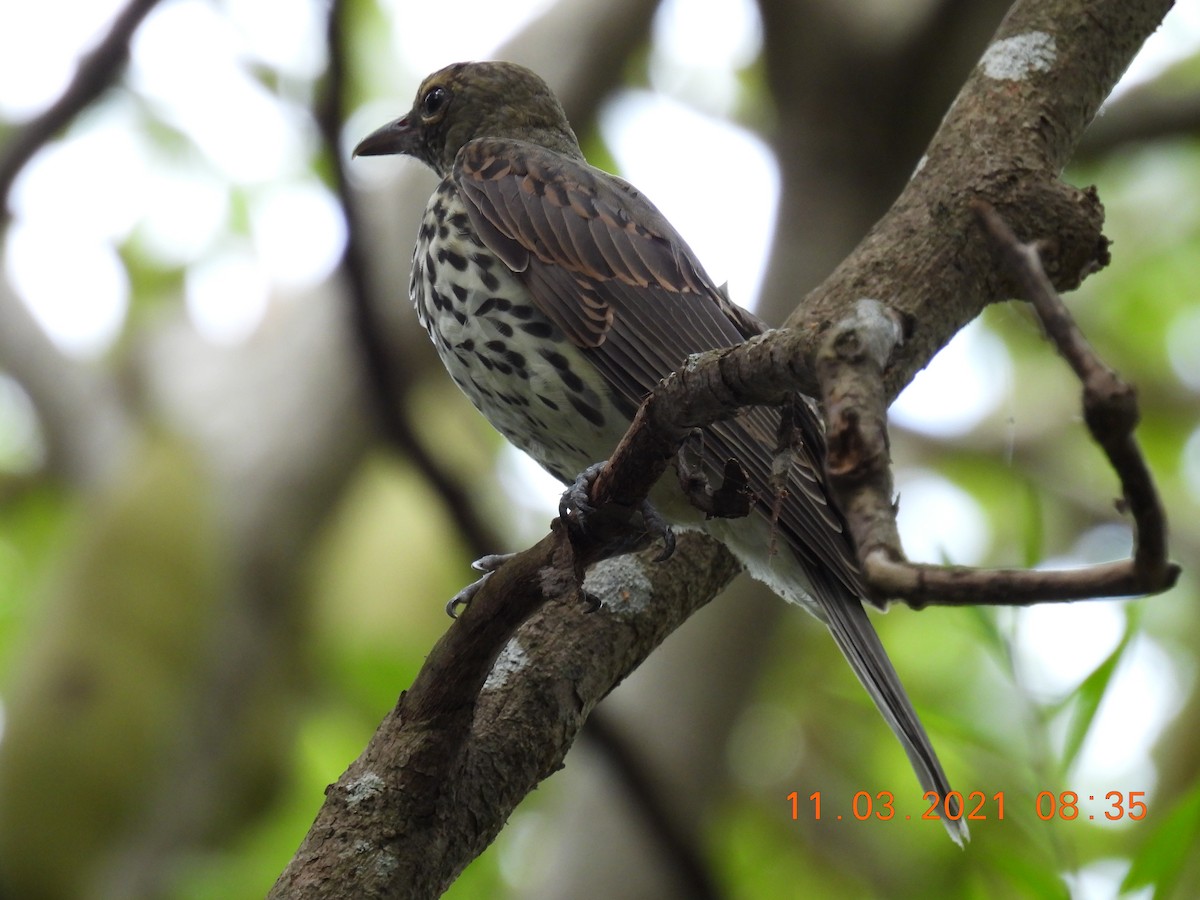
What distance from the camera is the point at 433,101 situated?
15.4ft

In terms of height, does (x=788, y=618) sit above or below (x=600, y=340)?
above

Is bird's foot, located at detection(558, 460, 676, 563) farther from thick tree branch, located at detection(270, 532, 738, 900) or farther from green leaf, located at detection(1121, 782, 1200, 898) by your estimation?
green leaf, located at detection(1121, 782, 1200, 898)

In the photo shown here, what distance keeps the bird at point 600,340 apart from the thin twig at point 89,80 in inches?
40.7

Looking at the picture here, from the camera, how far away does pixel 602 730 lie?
13.0ft

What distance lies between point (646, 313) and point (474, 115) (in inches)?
60.0

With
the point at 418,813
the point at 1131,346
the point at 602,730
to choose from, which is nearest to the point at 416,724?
the point at 418,813

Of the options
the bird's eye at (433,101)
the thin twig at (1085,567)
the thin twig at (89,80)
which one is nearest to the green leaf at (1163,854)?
the thin twig at (1085,567)

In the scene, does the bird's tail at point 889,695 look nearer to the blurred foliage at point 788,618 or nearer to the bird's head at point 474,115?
the blurred foliage at point 788,618

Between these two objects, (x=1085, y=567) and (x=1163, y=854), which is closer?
(x=1085, y=567)

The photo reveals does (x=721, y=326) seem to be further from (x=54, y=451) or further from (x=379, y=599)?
(x=54, y=451)

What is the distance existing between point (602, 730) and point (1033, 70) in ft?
7.20

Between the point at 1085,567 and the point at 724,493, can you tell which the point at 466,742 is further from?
the point at 1085,567

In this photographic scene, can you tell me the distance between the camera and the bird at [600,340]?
121 inches
